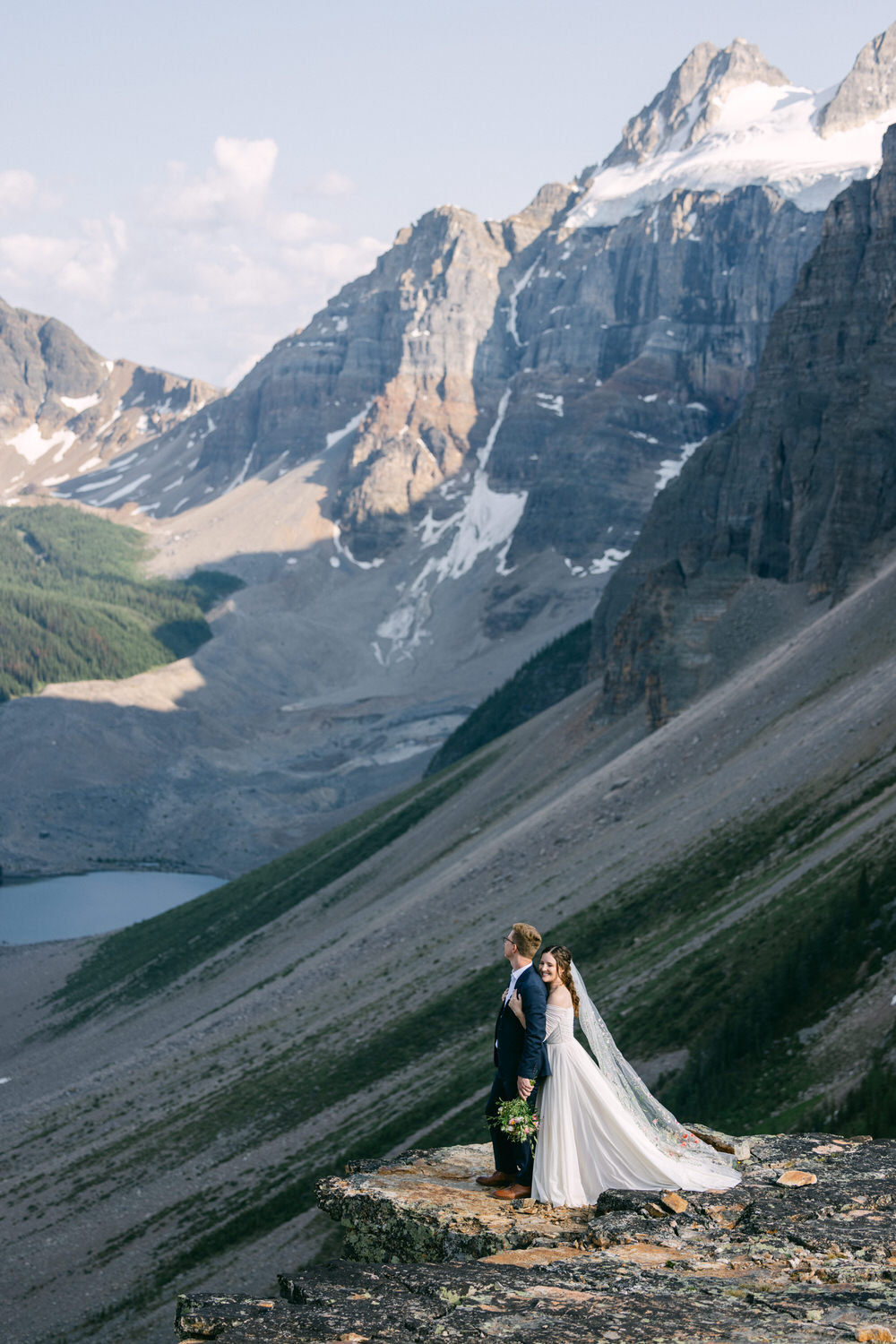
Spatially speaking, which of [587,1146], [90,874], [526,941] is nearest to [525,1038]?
[526,941]

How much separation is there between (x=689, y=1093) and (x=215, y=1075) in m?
31.6

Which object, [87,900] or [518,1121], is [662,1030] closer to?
[518,1121]

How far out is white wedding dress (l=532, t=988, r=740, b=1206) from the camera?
46.3 feet

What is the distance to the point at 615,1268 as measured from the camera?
12.2m

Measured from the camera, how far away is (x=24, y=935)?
13325 centimetres

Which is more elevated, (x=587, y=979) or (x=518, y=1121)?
(x=518, y=1121)

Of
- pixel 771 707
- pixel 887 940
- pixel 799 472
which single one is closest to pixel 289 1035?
pixel 771 707

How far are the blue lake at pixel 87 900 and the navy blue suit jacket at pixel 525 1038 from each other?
400 ft

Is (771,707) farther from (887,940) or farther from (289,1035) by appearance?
(887,940)

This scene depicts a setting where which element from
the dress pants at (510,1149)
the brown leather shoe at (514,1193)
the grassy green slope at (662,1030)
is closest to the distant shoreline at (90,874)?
the grassy green slope at (662,1030)

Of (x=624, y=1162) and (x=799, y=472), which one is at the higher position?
(x=799, y=472)

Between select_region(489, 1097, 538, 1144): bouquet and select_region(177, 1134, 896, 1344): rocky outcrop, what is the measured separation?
0.73 meters

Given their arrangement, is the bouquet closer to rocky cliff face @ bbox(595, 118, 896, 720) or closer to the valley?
the valley

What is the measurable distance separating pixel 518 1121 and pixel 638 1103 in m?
1.77
